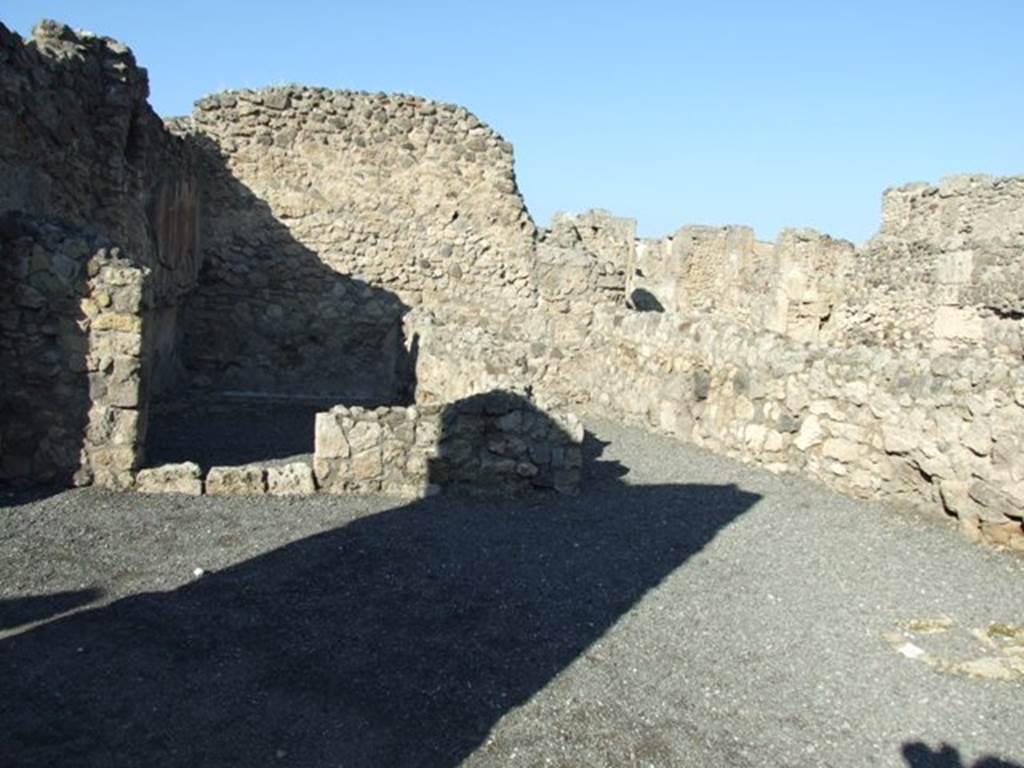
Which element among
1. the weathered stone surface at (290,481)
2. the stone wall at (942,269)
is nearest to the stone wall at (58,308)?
the weathered stone surface at (290,481)

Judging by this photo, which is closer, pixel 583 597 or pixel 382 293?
pixel 583 597

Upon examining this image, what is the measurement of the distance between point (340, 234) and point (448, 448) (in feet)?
27.1

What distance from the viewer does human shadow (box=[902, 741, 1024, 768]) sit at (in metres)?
3.84

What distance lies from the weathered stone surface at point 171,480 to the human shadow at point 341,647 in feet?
5.05

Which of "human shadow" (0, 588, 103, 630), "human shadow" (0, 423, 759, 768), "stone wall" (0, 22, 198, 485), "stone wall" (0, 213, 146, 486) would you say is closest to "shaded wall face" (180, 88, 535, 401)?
"stone wall" (0, 22, 198, 485)

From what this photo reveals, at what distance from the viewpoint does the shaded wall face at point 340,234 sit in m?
14.2

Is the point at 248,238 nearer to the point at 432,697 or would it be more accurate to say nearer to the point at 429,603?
the point at 429,603

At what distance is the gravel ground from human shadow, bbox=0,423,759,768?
0.05 ft

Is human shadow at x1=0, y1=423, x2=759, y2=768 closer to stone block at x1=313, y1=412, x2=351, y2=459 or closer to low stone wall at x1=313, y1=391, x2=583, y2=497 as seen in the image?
low stone wall at x1=313, y1=391, x2=583, y2=497

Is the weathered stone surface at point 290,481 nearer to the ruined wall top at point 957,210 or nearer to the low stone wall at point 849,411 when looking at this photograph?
the low stone wall at point 849,411

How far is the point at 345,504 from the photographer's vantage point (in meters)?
7.16

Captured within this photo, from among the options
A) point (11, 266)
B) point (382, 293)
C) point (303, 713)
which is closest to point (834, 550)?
point (303, 713)

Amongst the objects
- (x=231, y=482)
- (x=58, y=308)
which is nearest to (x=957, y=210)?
A: (x=231, y=482)

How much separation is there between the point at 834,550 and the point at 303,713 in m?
4.50
